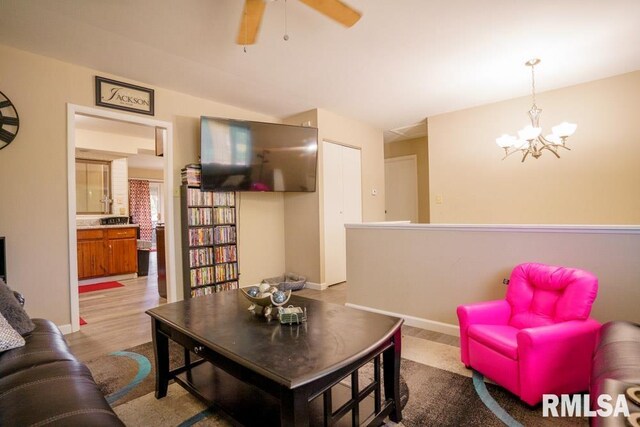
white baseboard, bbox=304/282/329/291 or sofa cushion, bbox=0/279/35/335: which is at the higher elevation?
sofa cushion, bbox=0/279/35/335

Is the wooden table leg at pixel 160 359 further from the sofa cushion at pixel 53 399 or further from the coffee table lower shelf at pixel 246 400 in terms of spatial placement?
the sofa cushion at pixel 53 399

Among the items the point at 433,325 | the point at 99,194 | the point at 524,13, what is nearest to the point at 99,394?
the point at 433,325

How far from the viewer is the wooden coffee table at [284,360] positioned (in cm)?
120

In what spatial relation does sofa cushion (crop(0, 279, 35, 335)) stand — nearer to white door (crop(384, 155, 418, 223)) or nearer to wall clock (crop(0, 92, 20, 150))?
wall clock (crop(0, 92, 20, 150))

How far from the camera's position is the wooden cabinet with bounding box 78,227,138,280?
5.23 meters

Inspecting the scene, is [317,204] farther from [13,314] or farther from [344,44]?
[13,314]

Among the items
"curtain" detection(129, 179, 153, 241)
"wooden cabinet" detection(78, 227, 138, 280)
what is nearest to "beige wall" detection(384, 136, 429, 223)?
"wooden cabinet" detection(78, 227, 138, 280)

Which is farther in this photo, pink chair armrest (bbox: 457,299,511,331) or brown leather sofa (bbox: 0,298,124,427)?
pink chair armrest (bbox: 457,299,511,331)

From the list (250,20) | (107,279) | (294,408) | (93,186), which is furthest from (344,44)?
(93,186)

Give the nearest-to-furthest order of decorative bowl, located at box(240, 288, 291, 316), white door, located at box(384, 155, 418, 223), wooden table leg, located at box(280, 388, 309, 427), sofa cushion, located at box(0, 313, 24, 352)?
wooden table leg, located at box(280, 388, 309, 427) < sofa cushion, located at box(0, 313, 24, 352) < decorative bowl, located at box(240, 288, 291, 316) < white door, located at box(384, 155, 418, 223)

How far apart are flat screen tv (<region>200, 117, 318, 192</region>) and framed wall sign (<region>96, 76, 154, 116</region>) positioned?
615 mm

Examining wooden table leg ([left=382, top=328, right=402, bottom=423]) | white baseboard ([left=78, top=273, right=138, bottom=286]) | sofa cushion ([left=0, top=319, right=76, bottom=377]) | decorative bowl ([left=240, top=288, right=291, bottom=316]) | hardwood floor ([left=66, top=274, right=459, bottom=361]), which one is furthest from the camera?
white baseboard ([left=78, top=273, right=138, bottom=286])

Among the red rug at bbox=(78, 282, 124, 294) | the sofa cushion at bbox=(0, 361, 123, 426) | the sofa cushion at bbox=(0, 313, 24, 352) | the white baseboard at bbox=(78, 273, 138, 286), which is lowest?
the red rug at bbox=(78, 282, 124, 294)

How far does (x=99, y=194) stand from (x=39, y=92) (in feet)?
13.8
